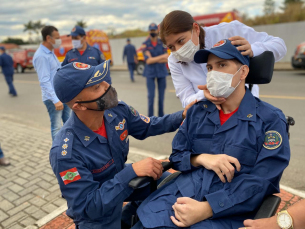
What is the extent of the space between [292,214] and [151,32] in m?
4.88

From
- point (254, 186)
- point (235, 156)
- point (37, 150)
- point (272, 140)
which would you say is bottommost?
point (37, 150)

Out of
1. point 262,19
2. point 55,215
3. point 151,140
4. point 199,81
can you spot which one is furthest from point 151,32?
point 262,19

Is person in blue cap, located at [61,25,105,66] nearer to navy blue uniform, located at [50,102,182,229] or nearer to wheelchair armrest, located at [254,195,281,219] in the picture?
navy blue uniform, located at [50,102,182,229]

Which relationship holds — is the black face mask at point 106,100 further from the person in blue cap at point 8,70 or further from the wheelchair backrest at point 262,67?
the person in blue cap at point 8,70

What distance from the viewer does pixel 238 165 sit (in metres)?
1.55

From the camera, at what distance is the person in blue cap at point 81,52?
4434 mm

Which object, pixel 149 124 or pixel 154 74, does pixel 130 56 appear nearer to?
pixel 154 74

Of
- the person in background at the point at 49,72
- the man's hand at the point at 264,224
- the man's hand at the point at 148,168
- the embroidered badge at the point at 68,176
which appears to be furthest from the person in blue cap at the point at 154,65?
the man's hand at the point at 264,224

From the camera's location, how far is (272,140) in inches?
61.9

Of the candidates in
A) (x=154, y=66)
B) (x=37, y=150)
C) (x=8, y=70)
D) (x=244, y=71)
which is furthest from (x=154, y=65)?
(x=8, y=70)

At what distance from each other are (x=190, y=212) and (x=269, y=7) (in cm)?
2331

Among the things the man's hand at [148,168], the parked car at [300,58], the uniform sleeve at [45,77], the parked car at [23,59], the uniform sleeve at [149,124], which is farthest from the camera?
the parked car at [23,59]

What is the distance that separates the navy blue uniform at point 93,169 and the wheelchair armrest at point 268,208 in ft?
2.51

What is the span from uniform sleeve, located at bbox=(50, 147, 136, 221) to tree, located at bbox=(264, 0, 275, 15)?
73.6 feet
